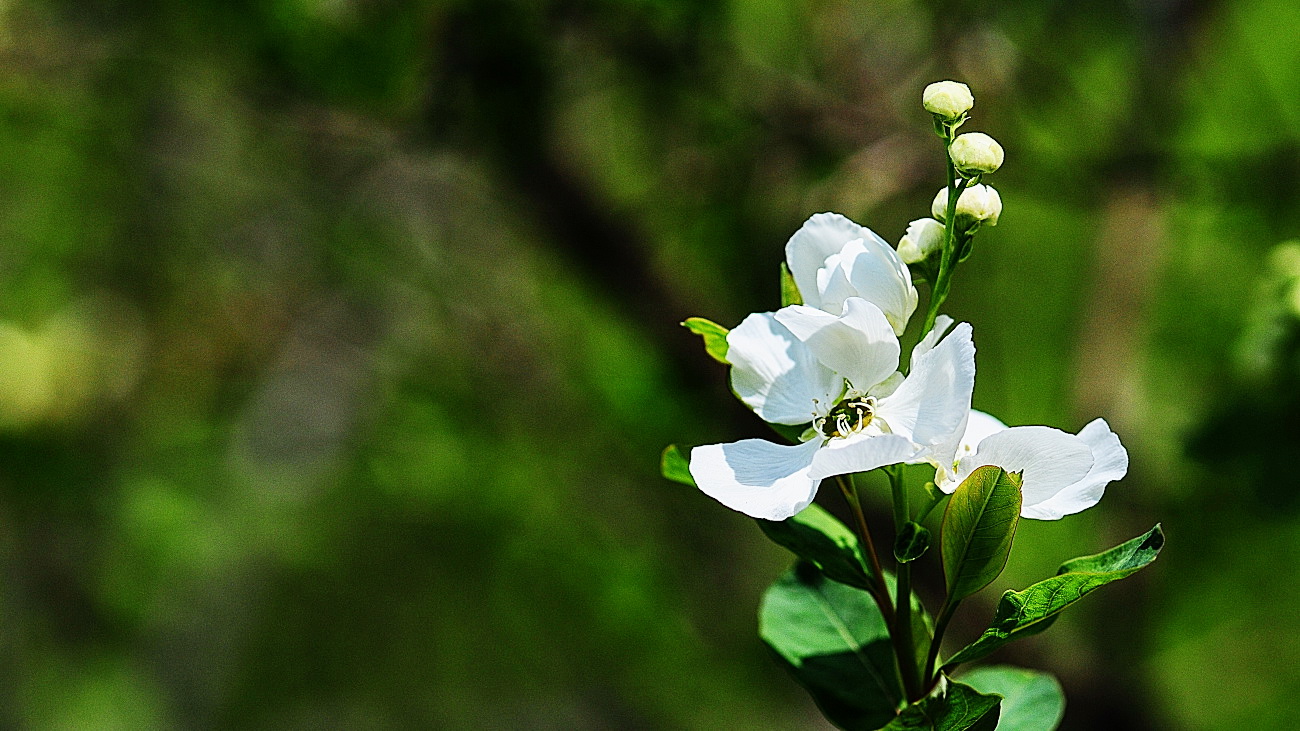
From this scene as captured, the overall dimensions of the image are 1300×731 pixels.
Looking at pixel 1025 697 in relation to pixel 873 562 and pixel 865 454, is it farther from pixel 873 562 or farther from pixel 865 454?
pixel 865 454

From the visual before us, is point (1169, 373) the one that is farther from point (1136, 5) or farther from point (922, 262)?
point (922, 262)

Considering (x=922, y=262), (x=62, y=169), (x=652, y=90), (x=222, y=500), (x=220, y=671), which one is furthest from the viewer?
(x=220, y=671)

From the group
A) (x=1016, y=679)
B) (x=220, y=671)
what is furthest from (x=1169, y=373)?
(x=220, y=671)

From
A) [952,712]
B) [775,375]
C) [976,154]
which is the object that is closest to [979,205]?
[976,154]

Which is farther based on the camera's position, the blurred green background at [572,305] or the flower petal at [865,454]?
the blurred green background at [572,305]

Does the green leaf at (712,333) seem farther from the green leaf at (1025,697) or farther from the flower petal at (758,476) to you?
the green leaf at (1025,697)

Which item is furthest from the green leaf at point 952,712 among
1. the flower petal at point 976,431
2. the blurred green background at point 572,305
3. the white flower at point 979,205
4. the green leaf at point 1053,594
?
the blurred green background at point 572,305

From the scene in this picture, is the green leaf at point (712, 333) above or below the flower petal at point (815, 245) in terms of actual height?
below

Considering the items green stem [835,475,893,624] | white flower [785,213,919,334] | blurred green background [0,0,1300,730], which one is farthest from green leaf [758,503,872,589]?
blurred green background [0,0,1300,730]
